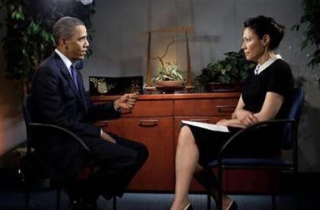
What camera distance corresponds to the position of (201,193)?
12.5ft

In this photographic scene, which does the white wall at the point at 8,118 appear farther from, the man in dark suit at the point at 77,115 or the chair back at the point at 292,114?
the chair back at the point at 292,114

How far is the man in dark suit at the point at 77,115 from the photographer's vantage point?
2.62 metres

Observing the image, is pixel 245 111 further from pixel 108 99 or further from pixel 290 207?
pixel 108 99

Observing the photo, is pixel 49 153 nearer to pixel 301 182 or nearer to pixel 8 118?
pixel 8 118

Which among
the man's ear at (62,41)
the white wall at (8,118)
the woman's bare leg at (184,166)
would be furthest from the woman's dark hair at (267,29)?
the white wall at (8,118)

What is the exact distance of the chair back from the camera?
2648 mm

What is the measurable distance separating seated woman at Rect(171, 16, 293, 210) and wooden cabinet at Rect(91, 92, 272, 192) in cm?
82

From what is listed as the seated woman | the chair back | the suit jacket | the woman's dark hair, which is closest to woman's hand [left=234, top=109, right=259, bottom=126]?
the seated woman

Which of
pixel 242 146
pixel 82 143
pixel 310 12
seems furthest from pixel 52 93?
pixel 310 12

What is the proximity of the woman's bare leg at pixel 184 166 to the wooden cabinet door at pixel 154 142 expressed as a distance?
1.07m

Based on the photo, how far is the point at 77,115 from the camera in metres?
2.84

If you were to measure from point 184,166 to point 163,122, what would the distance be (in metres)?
1.15

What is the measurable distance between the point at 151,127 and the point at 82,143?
50.9 inches

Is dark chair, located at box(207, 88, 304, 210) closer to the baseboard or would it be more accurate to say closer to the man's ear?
the man's ear
